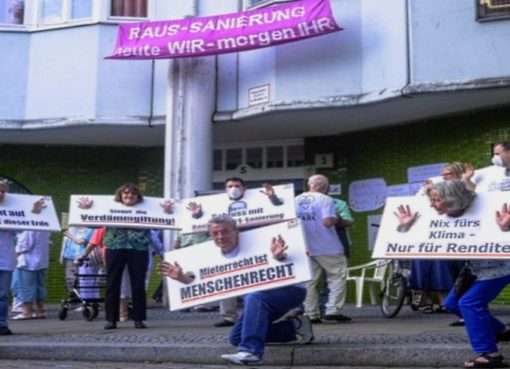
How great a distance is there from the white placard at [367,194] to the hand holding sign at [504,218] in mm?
7750

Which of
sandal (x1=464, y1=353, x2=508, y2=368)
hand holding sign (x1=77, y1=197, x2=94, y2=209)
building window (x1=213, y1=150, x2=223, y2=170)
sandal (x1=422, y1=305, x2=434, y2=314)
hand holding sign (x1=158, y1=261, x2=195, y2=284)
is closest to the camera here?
sandal (x1=464, y1=353, x2=508, y2=368)

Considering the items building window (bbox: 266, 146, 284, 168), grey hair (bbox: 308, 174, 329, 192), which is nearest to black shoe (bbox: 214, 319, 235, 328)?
grey hair (bbox: 308, 174, 329, 192)

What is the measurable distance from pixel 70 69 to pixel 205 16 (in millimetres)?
→ 2627

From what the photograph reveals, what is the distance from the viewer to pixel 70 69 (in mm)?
15164

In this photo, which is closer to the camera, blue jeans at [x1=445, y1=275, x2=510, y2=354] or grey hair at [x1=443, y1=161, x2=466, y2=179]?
blue jeans at [x1=445, y1=275, x2=510, y2=354]

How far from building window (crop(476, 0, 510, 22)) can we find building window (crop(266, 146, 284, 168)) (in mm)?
5170

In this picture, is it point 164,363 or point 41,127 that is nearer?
point 164,363

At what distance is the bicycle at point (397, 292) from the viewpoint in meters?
10.5

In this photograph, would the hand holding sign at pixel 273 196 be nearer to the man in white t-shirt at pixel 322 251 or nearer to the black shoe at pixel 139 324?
the man in white t-shirt at pixel 322 251

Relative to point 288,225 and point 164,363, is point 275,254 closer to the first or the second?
point 288,225

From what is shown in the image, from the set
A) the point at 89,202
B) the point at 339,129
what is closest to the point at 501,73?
the point at 339,129

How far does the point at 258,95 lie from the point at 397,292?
186 inches

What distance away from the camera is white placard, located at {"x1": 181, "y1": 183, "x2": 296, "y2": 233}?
31.7 feet

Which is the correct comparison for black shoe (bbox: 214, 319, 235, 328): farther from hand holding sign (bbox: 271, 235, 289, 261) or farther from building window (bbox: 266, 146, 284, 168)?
building window (bbox: 266, 146, 284, 168)
